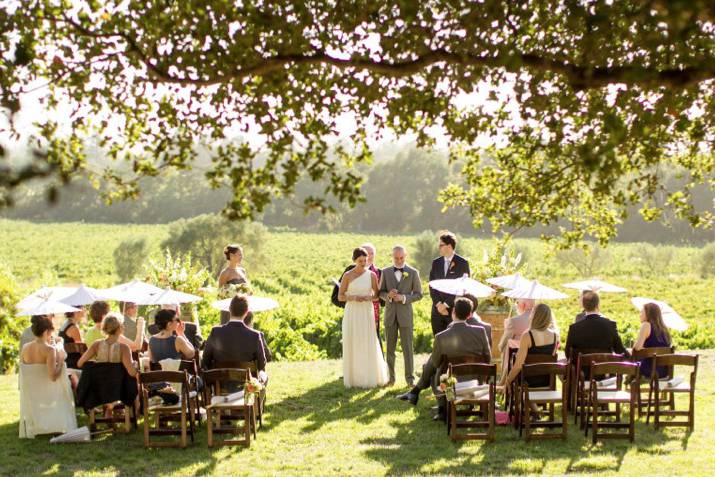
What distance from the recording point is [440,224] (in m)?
116

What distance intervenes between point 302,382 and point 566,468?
607 centimetres

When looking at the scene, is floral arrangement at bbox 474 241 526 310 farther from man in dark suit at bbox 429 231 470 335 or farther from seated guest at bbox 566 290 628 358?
seated guest at bbox 566 290 628 358

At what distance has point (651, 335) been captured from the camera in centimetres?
1091

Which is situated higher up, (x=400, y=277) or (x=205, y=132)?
(x=205, y=132)

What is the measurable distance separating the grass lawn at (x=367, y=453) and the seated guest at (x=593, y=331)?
38.7 inches

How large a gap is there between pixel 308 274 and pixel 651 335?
58.0 m

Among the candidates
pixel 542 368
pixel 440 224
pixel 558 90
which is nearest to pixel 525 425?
pixel 542 368

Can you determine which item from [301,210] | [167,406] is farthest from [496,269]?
[301,210]

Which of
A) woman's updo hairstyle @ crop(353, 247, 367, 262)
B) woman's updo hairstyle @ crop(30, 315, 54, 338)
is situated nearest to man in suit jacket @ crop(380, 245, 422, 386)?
woman's updo hairstyle @ crop(353, 247, 367, 262)

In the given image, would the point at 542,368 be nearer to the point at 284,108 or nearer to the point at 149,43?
the point at 284,108

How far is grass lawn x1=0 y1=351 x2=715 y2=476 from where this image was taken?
28.3 feet

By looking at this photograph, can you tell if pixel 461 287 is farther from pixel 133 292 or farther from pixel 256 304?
pixel 133 292

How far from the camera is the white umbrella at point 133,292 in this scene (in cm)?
1177

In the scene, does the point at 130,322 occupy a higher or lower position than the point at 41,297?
lower
